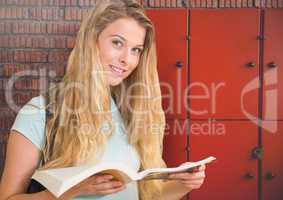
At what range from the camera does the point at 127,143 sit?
152 centimetres

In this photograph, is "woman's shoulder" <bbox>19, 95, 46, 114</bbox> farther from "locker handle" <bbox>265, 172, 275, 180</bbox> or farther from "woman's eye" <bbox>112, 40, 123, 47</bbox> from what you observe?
"locker handle" <bbox>265, 172, 275, 180</bbox>

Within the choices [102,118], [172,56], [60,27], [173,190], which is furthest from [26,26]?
[173,190]

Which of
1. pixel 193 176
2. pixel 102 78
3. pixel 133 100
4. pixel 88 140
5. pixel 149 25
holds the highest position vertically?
pixel 149 25

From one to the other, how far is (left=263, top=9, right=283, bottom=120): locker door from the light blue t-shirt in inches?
47.4

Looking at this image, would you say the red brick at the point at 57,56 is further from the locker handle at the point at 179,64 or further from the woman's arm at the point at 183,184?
the woman's arm at the point at 183,184

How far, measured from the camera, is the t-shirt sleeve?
1.19 meters

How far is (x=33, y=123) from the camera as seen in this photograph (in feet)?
3.98

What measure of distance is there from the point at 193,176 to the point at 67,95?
552 millimetres

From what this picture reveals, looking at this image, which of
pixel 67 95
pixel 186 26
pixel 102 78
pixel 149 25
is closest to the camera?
pixel 67 95

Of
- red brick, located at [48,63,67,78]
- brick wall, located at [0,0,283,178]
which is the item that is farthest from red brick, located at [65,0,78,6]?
red brick, located at [48,63,67,78]

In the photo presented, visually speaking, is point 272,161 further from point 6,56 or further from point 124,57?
point 6,56

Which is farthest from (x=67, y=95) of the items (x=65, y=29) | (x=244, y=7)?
(x=244, y=7)

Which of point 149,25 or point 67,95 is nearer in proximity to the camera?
point 67,95

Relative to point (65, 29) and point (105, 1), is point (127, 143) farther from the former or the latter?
point (65, 29)
